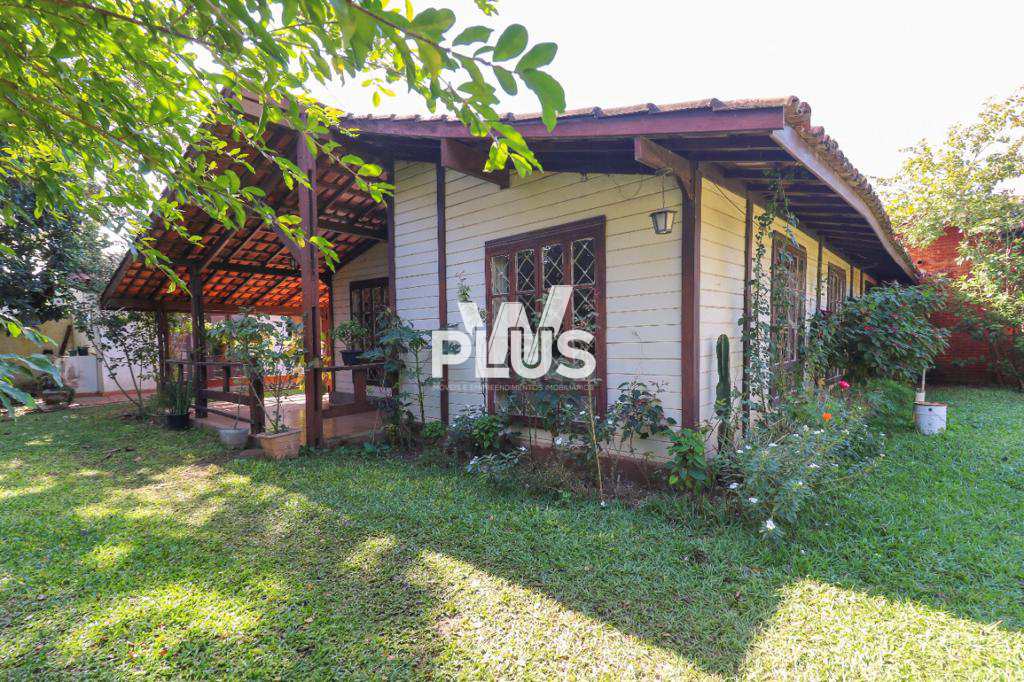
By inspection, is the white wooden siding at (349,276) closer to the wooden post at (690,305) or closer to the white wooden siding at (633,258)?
the white wooden siding at (633,258)

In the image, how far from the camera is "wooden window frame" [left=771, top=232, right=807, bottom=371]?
4.89 m

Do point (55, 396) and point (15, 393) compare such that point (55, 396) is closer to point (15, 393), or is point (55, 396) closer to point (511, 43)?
point (15, 393)

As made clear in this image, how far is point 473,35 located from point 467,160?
3847 mm

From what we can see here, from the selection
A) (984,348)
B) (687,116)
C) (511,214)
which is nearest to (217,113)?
(687,116)

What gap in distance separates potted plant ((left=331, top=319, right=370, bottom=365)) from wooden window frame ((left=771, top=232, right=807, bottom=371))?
5.04 metres

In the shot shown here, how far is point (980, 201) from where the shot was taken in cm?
1069

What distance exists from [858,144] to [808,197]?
1128 cm

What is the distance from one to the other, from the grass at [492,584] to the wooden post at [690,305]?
943 mm

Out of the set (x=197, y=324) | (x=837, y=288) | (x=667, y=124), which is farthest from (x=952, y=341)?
(x=197, y=324)

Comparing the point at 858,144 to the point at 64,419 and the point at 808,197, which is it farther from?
the point at 64,419

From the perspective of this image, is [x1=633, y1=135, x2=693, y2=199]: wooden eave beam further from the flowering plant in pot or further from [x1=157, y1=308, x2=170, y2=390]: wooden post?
[x1=157, y1=308, x2=170, y2=390]: wooden post

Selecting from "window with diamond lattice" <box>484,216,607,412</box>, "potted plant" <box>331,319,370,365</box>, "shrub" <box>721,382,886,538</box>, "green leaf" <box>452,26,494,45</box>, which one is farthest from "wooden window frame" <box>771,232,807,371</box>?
"potted plant" <box>331,319,370,365</box>

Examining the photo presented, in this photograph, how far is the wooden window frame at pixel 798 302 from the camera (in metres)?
4.89

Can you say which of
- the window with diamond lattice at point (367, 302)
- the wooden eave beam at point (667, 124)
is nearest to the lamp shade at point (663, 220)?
the wooden eave beam at point (667, 124)
